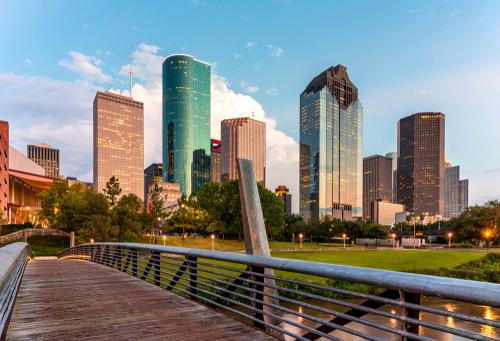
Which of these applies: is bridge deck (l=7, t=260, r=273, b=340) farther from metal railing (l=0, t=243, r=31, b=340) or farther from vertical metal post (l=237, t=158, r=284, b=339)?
vertical metal post (l=237, t=158, r=284, b=339)

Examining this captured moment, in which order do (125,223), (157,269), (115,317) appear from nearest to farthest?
(115,317) < (157,269) < (125,223)

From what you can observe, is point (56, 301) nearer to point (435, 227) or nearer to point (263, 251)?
point (263, 251)

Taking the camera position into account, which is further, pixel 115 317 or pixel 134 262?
pixel 134 262

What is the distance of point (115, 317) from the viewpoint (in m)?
6.63

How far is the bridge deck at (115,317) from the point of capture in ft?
18.2

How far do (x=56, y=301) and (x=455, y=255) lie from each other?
58293mm

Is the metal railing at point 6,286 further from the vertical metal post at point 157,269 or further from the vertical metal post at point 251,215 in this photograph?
the vertical metal post at point 251,215

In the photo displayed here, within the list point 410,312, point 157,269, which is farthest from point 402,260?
point 410,312

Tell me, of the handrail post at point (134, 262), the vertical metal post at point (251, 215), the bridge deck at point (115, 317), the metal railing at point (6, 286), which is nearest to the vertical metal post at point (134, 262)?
the handrail post at point (134, 262)

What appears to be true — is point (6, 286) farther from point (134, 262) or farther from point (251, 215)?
point (134, 262)

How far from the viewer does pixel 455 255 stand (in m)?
54.8

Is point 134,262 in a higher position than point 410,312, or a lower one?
lower

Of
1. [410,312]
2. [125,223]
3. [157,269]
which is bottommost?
[125,223]

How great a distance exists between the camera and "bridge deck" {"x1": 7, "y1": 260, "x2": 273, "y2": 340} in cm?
555
